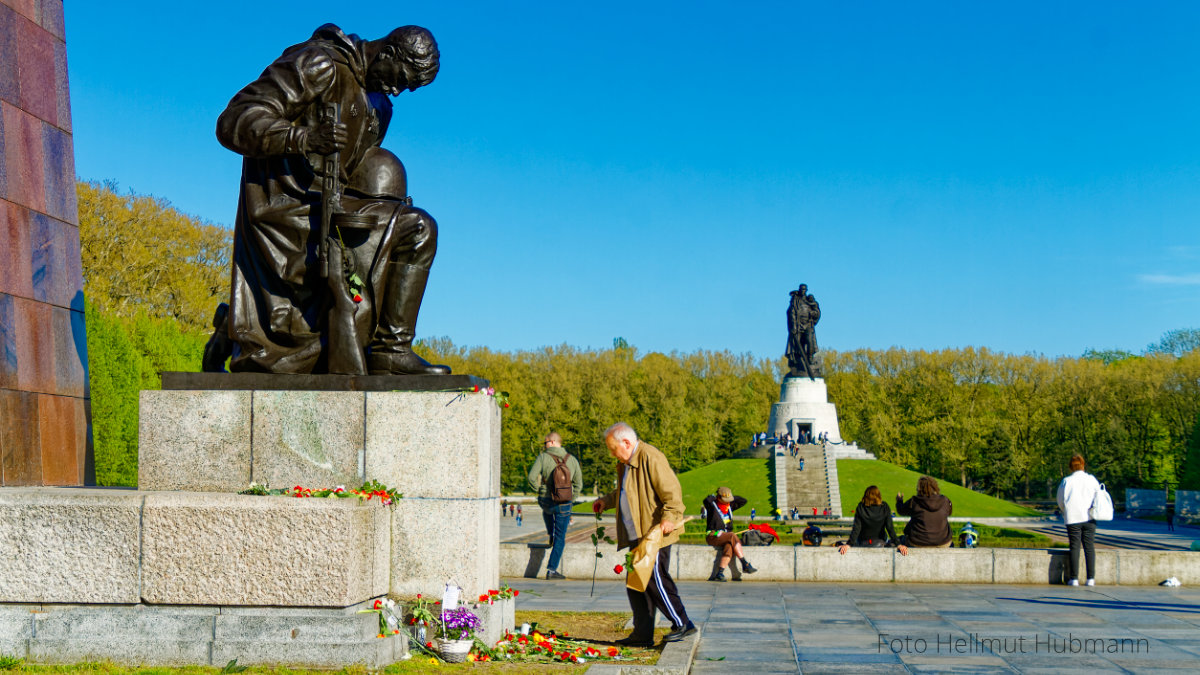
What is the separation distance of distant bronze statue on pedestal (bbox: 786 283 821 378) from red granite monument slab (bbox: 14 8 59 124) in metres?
43.3

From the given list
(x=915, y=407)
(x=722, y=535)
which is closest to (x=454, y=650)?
(x=722, y=535)

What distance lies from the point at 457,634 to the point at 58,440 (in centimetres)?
683

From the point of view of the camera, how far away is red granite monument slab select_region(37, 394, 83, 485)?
11.0m

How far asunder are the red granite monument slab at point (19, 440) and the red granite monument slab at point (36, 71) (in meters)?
3.21

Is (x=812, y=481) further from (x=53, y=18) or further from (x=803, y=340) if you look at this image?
(x=53, y=18)

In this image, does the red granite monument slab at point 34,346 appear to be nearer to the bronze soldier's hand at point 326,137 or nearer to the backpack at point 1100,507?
the bronze soldier's hand at point 326,137

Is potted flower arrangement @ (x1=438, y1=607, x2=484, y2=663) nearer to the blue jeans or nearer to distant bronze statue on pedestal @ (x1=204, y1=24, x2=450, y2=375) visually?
distant bronze statue on pedestal @ (x1=204, y1=24, x2=450, y2=375)

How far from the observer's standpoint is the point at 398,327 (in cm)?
733

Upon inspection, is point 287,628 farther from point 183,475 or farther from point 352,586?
point 183,475

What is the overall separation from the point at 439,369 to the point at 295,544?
1.58 m

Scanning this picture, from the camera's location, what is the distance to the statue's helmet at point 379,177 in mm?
7488

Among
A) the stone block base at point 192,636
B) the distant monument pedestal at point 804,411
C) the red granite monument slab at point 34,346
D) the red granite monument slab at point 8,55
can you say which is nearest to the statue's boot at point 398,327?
the stone block base at point 192,636

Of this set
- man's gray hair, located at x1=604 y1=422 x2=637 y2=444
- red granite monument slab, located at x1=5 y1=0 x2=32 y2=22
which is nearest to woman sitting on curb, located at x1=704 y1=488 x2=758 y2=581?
man's gray hair, located at x1=604 y1=422 x2=637 y2=444

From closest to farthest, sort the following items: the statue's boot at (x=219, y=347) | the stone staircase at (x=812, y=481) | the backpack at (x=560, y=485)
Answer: the statue's boot at (x=219, y=347) < the backpack at (x=560, y=485) < the stone staircase at (x=812, y=481)
